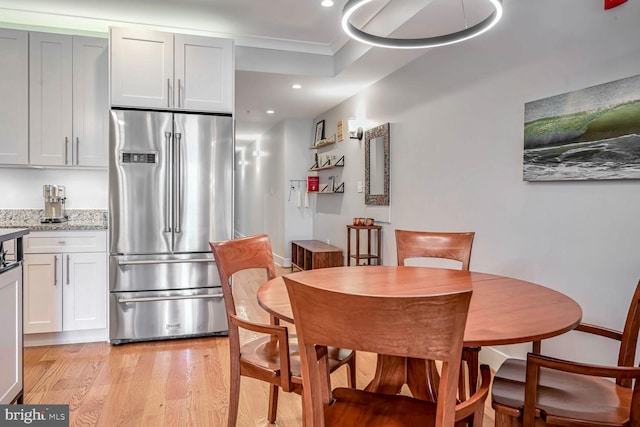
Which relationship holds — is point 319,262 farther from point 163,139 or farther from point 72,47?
point 72,47

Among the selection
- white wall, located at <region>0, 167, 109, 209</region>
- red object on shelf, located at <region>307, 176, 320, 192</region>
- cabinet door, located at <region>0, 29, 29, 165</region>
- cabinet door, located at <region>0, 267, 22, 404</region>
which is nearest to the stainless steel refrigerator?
white wall, located at <region>0, 167, 109, 209</region>

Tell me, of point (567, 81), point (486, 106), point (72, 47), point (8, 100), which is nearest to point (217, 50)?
point (72, 47)

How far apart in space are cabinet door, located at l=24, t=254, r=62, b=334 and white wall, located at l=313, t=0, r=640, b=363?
287cm

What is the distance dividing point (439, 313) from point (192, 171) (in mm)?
2822

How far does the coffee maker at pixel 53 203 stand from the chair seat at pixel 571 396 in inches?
137

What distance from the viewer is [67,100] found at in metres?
3.33

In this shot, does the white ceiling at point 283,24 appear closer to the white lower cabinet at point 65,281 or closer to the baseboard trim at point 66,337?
the white lower cabinet at point 65,281

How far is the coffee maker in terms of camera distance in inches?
135

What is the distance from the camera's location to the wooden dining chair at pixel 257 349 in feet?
4.83

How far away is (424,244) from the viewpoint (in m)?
2.36

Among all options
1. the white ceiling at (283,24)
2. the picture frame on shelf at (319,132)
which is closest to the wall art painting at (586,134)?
the white ceiling at (283,24)

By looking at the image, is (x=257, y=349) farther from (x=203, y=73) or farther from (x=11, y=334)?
(x=203, y=73)

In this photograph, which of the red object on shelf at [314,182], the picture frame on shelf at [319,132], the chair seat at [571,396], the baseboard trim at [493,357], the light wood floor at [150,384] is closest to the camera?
the chair seat at [571,396]

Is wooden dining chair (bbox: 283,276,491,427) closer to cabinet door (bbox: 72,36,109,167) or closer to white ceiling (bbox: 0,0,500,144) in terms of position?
white ceiling (bbox: 0,0,500,144)
